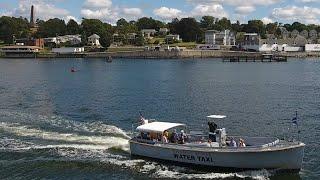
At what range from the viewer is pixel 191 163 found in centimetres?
4072

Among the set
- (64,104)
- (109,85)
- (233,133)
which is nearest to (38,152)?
(233,133)

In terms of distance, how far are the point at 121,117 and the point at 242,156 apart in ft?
90.3

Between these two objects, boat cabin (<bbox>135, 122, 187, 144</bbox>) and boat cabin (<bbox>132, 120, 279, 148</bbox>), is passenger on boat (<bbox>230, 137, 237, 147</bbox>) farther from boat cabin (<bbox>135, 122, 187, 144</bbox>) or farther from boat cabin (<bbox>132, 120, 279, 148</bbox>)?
boat cabin (<bbox>135, 122, 187, 144</bbox>)

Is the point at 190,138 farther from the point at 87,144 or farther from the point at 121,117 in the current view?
the point at 121,117

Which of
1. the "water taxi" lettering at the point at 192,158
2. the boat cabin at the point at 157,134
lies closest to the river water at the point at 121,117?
the "water taxi" lettering at the point at 192,158

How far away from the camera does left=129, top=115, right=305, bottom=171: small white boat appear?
38.4m

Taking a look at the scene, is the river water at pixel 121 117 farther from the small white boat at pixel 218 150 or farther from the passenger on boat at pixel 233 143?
the passenger on boat at pixel 233 143

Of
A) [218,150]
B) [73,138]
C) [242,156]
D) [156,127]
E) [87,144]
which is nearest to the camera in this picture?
[242,156]

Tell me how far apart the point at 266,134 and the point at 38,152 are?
75.8ft

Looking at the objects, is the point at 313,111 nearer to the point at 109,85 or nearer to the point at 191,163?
the point at 191,163

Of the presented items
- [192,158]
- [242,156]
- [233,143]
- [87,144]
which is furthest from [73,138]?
[242,156]

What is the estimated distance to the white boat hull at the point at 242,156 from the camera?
125 feet

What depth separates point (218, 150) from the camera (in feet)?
129

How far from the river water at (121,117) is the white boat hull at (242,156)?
2.16 feet
